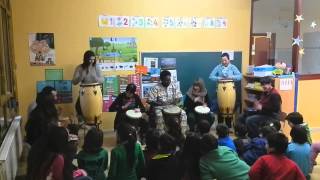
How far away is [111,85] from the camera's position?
549 cm

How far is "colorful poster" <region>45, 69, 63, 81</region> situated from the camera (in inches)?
204

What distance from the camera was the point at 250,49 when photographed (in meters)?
6.11

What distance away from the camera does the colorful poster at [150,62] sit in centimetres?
561

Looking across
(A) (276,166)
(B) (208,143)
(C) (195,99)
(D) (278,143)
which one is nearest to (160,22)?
(C) (195,99)

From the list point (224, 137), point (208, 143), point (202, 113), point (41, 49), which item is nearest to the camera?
point (208, 143)

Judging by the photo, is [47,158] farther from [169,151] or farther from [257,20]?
[257,20]

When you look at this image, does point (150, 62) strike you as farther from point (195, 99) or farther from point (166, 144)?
point (166, 144)

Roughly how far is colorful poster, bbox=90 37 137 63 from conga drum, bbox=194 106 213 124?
134cm

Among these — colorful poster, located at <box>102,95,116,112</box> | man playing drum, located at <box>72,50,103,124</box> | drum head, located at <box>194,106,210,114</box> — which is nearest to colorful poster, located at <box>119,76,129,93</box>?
colorful poster, located at <box>102,95,116,112</box>

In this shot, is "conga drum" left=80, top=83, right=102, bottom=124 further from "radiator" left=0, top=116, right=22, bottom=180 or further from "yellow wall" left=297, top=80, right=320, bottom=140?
"yellow wall" left=297, top=80, right=320, bottom=140

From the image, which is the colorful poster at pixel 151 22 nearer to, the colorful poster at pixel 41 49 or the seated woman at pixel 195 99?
the seated woman at pixel 195 99

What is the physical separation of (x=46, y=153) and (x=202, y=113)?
9.37ft

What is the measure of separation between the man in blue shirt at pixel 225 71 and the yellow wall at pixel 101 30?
38 centimetres

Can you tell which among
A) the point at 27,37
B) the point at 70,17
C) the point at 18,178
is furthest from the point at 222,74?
the point at 18,178
